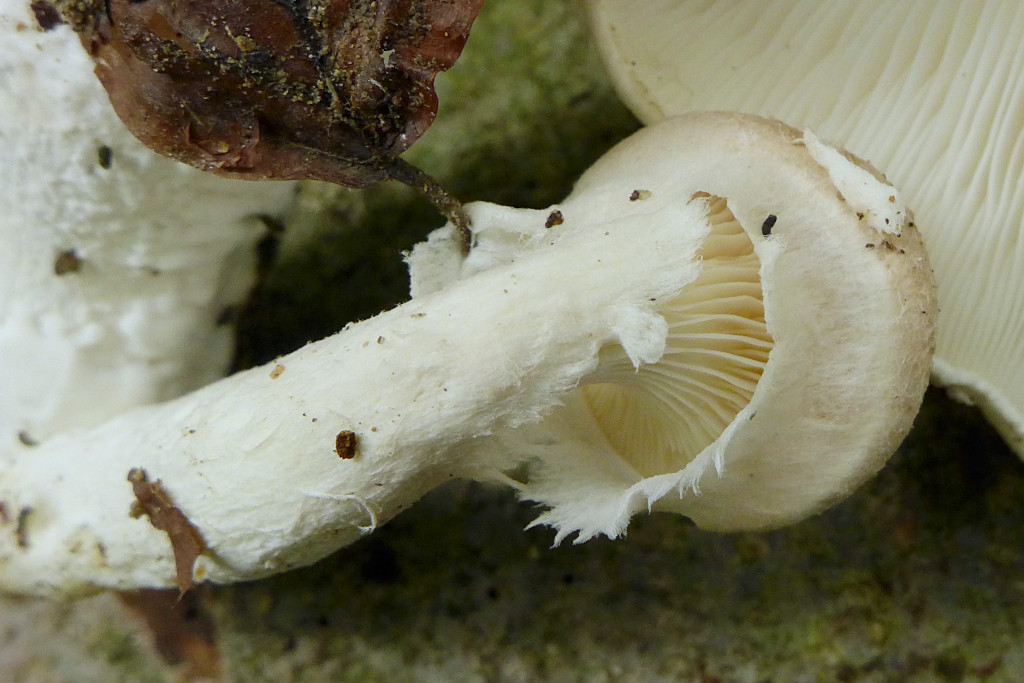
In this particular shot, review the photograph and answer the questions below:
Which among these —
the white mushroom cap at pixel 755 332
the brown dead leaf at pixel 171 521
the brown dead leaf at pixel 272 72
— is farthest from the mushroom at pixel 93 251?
the white mushroom cap at pixel 755 332

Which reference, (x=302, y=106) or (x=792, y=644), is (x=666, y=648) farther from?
(x=302, y=106)

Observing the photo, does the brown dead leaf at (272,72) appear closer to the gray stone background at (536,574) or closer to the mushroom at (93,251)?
the mushroom at (93,251)

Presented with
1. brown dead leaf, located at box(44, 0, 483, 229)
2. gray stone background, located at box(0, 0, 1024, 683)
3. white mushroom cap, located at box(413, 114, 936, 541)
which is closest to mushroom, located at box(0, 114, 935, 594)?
white mushroom cap, located at box(413, 114, 936, 541)

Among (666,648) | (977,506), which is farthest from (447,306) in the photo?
(977,506)

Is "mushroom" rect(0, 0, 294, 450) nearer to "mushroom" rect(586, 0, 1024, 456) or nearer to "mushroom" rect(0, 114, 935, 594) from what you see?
"mushroom" rect(0, 114, 935, 594)

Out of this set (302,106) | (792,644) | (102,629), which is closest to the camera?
(302,106)

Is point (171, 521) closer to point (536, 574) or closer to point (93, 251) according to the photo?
point (93, 251)

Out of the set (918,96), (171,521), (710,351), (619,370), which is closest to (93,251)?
(171,521)
